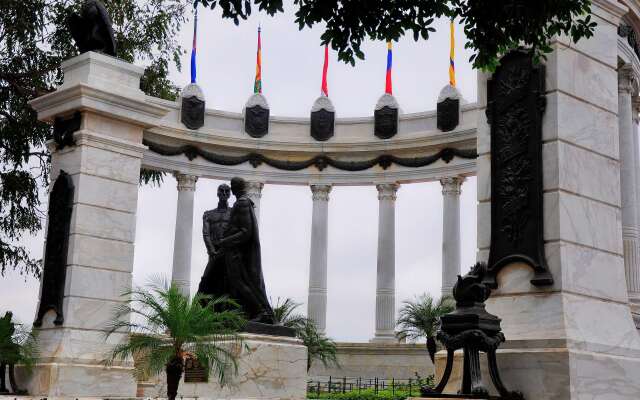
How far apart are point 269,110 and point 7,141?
67.8ft

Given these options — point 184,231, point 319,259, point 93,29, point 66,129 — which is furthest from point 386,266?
point 66,129

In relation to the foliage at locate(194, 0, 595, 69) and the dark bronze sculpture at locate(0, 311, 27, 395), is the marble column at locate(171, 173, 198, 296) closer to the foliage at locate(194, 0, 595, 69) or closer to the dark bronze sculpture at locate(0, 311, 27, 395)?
the dark bronze sculpture at locate(0, 311, 27, 395)

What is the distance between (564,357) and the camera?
11305 mm

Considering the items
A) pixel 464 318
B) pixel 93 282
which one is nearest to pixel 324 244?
pixel 93 282

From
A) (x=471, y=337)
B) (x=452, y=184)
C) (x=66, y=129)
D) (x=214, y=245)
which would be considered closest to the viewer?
(x=471, y=337)

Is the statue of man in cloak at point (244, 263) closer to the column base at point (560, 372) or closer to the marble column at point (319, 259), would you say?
the column base at point (560, 372)

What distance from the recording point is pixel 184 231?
146ft

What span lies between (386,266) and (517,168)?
108 ft

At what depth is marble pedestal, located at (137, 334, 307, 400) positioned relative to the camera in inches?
669

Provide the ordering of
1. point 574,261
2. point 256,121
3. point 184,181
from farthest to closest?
point 256,121, point 184,181, point 574,261

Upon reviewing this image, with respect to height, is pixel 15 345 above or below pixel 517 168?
below

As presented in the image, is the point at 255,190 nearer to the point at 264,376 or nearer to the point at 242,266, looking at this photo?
the point at 242,266

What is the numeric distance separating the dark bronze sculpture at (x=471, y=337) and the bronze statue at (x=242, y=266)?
7282 millimetres

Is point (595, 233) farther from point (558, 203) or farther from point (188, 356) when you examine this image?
point (188, 356)
